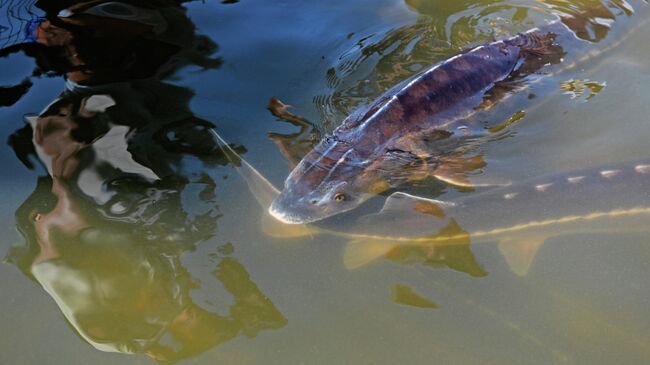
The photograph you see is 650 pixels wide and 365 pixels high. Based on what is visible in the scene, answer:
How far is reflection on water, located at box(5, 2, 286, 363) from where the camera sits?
2.05 m

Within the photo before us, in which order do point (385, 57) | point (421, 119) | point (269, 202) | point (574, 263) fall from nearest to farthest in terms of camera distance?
point (574, 263), point (269, 202), point (421, 119), point (385, 57)

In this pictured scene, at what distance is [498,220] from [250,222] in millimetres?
1017

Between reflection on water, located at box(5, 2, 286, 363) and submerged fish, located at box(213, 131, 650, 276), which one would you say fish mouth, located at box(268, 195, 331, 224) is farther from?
reflection on water, located at box(5, 2, 286, 363)

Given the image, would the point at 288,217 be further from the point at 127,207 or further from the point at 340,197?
the point at 127,207

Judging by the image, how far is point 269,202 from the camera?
2473mm

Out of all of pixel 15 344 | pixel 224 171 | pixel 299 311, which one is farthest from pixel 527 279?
pixel 15 344

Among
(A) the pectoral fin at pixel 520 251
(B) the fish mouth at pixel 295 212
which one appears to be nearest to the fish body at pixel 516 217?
(A) the pectoral fin at pixel 520 251

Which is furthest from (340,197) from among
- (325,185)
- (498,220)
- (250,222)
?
(498,220)

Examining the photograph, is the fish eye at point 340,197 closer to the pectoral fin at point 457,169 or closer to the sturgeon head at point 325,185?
the sturgeon head at point 325,185

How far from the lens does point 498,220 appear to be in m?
2.37

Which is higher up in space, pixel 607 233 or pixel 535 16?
pixel 535 16

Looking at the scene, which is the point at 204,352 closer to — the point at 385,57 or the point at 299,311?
the point at 299,311

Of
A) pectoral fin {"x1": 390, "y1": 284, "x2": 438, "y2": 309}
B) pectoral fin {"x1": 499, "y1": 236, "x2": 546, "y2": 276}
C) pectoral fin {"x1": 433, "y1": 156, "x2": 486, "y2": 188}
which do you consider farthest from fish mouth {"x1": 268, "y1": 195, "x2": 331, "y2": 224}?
pectoral fin {"x1": 499, "y1": 236, "x2": 546, "y2": 276}

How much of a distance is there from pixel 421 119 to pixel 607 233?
100 centimetres
